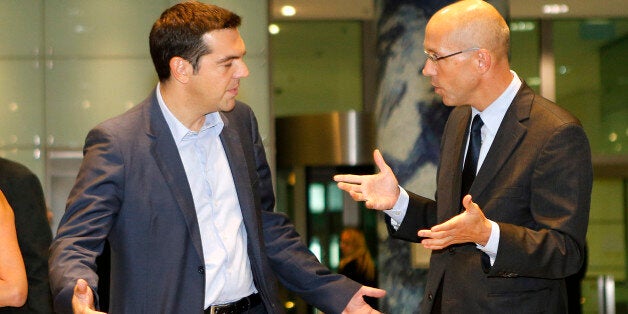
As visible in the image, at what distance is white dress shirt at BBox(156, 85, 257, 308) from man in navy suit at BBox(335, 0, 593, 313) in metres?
0.42

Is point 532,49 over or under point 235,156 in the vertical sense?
over

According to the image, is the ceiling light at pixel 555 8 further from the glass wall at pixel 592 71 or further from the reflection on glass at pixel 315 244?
the reflection on glass at pixel 315 244

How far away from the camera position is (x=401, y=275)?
23.5 ft

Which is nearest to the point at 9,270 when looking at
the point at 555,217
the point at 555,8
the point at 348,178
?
the point at 348,178

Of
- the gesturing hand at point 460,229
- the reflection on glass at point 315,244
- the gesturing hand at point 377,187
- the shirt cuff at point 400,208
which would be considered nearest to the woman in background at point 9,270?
the gesturing hand at point 377,187

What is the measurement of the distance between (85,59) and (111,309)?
6.62 m

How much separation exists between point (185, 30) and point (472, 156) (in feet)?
3.70

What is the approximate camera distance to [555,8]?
10820 mm

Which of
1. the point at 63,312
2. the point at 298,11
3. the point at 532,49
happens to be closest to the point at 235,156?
the point at 63,312

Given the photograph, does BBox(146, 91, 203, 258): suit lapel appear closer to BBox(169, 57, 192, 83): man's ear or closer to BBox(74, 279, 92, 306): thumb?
BBox(169, 57, 192, 83): man's ear

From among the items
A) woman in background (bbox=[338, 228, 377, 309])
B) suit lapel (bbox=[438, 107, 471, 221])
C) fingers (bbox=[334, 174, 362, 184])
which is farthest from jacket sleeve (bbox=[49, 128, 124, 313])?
woman in background (bbox=[338, 228, 377, 309])

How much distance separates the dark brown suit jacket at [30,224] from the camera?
4.29 m

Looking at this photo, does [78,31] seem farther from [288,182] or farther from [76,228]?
[76,228]

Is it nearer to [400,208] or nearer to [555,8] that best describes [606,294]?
[555,8]
